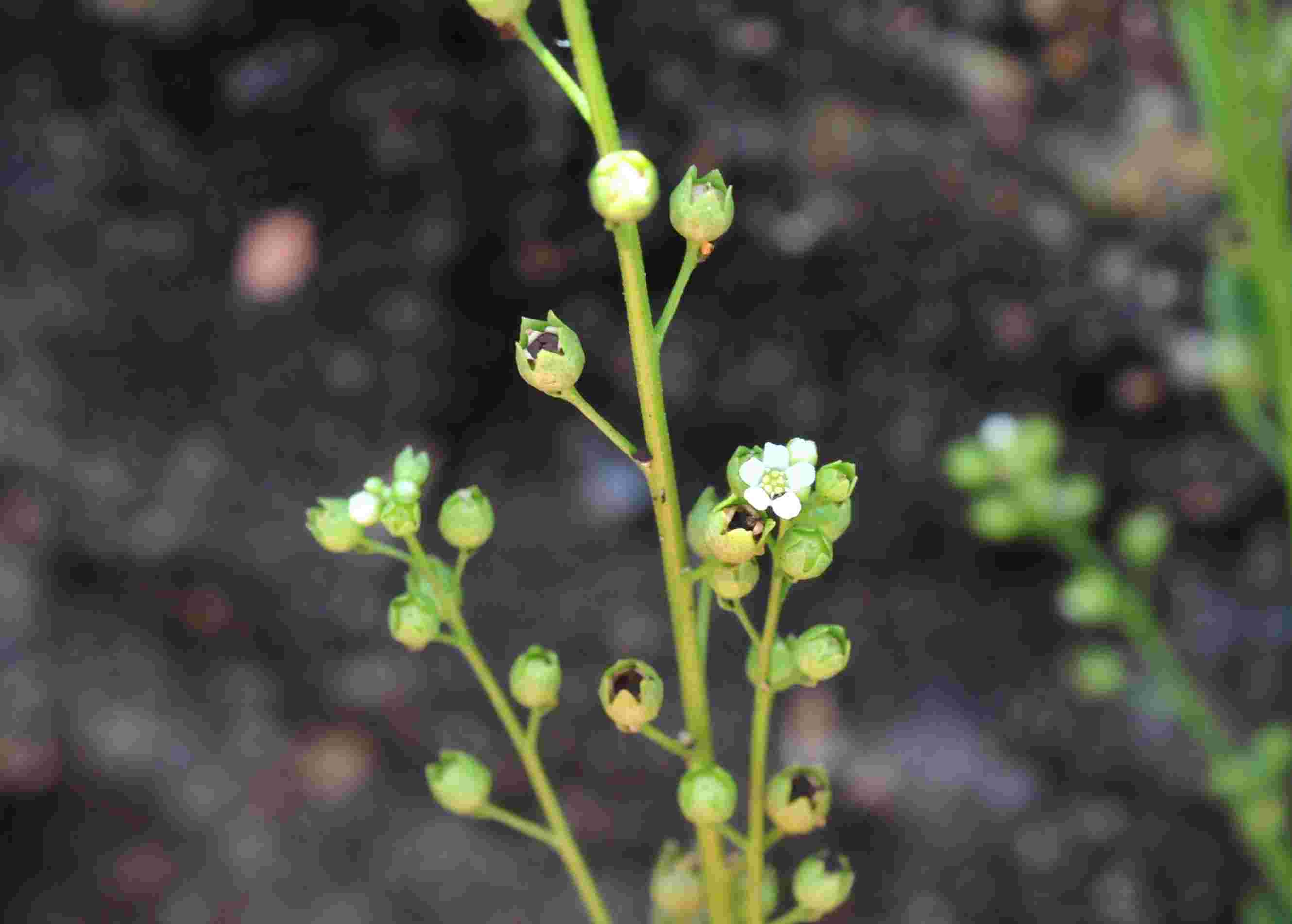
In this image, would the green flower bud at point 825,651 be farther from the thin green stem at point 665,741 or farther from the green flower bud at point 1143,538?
the green flower bud at point 1143,538

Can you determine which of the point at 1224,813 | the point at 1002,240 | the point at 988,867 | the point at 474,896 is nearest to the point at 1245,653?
the point at 1224,813

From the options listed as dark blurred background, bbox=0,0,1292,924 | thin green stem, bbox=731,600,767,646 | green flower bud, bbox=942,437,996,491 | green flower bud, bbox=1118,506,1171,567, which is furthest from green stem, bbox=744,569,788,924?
dark blurred background, bbox=0,0,1292,924

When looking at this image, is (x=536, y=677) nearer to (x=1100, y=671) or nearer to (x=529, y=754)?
(x=529, y=754)

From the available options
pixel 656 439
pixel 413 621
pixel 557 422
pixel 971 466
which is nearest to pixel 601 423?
pixel 656 439

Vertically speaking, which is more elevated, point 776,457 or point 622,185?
point 622,185

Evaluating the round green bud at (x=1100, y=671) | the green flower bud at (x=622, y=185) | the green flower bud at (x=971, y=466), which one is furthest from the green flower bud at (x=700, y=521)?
the round green bud at (x=1100, y=671)
